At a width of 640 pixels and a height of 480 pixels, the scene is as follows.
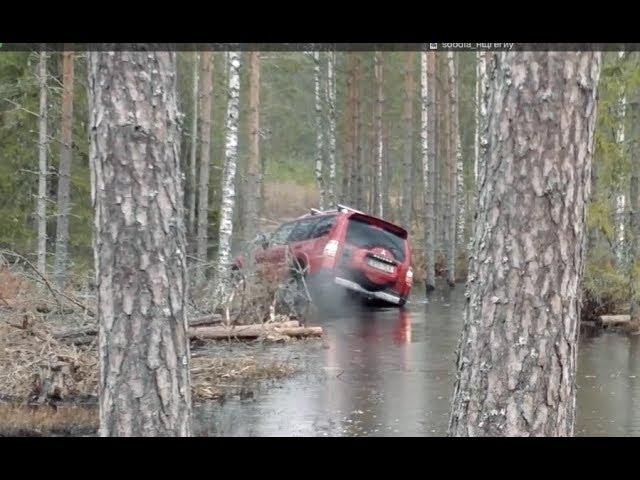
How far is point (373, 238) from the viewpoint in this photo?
17188 millimetres

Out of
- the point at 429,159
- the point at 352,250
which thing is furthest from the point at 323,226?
the point at 429,159

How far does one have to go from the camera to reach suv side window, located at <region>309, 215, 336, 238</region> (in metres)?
16.8

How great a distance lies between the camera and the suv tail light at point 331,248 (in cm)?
1656

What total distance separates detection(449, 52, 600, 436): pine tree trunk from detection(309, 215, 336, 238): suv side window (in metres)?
12.2

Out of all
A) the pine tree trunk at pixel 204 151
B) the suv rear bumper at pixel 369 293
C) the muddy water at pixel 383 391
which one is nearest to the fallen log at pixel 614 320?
the muddy water at pixel 383 391

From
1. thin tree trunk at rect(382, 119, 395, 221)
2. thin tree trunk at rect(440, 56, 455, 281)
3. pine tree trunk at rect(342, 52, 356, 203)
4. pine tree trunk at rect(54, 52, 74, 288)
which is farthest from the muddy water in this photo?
thin tree trunk at rect(382, 119, 395, 221)

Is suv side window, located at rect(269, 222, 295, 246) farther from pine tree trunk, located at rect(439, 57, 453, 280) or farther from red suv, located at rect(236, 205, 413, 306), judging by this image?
pine tree trunk, located at rect(439, 57, 453, 280)

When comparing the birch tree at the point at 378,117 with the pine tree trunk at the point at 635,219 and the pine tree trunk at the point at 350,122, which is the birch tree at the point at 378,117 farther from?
the pine tree trunk at the point at 635,219

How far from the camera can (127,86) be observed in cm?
468

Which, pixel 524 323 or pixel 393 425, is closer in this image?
pixel 524 323
